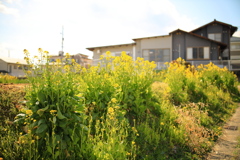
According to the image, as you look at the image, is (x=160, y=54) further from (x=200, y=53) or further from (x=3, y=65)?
(x=3, y=65)

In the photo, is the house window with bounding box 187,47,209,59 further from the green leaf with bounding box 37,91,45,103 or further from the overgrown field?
the green leaf with bounding box 37,91,45,103

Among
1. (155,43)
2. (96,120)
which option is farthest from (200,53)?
(96,120)

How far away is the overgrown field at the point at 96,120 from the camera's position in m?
2.65

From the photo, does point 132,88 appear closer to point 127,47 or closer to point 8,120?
point 8,120

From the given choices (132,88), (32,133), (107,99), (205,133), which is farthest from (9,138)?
(205,133)

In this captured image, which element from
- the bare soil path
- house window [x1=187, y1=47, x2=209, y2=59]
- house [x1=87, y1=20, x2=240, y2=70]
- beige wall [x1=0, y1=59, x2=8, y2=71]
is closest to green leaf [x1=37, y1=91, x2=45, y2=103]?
the bare soil path

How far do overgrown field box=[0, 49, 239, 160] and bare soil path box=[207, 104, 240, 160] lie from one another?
16 cm

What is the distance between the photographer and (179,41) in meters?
22.3

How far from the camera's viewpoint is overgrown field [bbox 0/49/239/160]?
2.65 meters

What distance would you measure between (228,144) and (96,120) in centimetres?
325

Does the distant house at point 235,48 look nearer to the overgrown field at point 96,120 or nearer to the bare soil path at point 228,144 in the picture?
the overgrown field at point 96,120

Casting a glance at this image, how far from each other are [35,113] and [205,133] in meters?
4.10

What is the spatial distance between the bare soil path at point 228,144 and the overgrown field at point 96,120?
0.16m

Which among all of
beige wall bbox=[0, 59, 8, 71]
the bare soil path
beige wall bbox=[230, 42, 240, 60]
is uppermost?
beige wall bbox=[230, 42, 240, 60]
